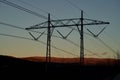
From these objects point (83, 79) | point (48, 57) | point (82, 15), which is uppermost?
point (82, 15)

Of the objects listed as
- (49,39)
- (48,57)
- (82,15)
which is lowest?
(48,57)

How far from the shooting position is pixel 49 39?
28.8 meters

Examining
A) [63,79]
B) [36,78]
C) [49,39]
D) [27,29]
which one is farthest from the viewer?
[63,79]

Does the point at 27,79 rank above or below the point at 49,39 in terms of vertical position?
below

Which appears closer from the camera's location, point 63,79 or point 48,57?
point 48,57

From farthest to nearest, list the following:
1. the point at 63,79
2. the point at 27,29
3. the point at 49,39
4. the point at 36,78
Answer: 1. the point at 63,79
2. the point at 36,78
3. the point at 27,29
4. the point at 49,39

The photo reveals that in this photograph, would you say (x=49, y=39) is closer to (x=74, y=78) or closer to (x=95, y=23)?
(x=95, y=23)

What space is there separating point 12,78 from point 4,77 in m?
0.96

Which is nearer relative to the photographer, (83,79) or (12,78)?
(12,78)

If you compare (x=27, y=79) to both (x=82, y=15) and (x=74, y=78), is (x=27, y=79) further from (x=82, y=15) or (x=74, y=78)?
(x=82, y=15)

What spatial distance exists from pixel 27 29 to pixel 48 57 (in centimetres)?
386

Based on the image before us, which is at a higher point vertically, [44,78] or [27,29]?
[27,29]

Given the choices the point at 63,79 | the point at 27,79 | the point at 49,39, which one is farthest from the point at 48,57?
the point at 63,79

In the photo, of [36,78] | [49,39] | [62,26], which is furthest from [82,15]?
[36,78]
